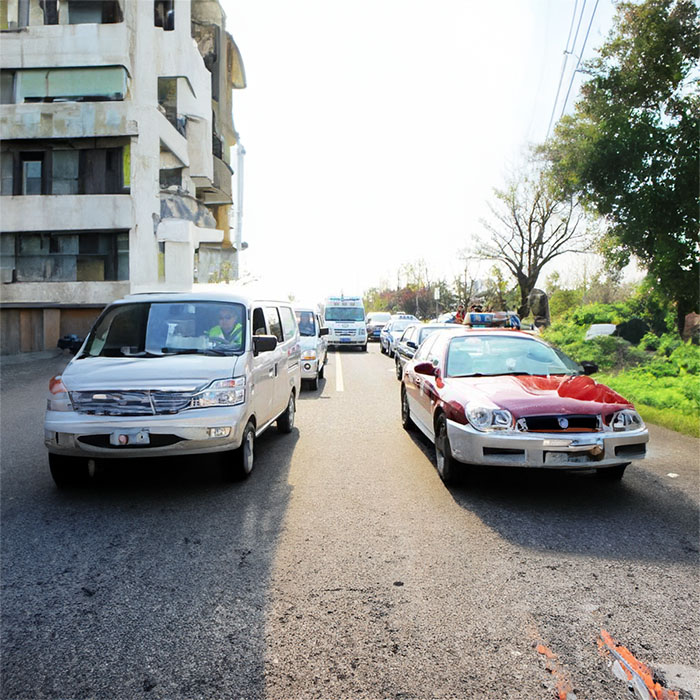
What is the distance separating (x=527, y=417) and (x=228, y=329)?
3263 millimetres

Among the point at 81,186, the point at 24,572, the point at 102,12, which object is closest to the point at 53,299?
the point at 81,186

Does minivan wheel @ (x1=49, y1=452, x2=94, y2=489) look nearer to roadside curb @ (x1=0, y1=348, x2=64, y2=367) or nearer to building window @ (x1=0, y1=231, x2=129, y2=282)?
roadside curb @ (x1=0, y1=348, x2=64, y2=367)

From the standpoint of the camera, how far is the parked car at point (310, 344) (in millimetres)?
13844

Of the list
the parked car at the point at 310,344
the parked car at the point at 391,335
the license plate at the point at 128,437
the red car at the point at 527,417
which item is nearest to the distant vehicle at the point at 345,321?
the parked car at the point at 391,335

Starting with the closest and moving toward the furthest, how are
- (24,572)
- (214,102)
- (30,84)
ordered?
(24,572), (30,84), (214,102)

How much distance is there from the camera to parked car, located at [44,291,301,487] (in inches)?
223

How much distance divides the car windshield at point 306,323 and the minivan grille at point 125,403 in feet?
30.6

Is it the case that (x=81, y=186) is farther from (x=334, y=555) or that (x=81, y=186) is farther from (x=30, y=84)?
(x=334, y=555)

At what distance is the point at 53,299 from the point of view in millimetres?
28562

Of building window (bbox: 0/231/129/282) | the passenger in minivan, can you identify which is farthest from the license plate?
building window (bbox: 0/231/129/282)

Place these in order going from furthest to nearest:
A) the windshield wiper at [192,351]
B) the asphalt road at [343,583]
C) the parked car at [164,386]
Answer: the windshield wiper at [192,351] < the parked car at [164,386] < the asphalt road at [343,583]

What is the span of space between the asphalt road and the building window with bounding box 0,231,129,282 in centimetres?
2374

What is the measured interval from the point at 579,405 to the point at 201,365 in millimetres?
3529

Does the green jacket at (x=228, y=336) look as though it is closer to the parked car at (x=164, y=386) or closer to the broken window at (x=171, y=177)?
the parked car at (x=164, y=386)
